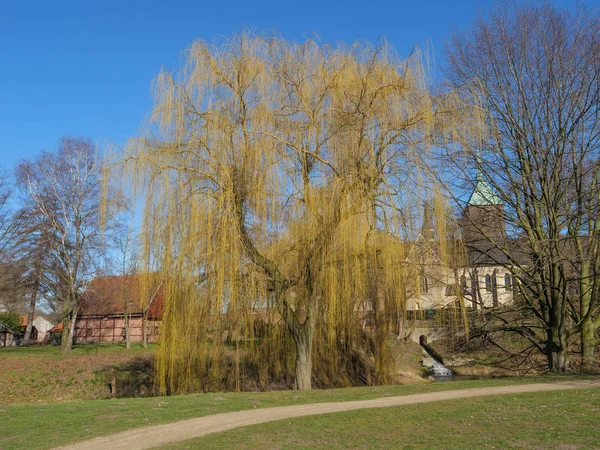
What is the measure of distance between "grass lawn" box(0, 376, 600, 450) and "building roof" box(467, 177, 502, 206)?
215 inches

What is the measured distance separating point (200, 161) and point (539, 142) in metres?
9.41

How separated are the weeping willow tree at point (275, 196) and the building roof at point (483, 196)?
3715 millimetres

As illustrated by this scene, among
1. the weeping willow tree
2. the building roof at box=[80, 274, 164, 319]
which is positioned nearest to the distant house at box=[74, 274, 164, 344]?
the building roof at box=[80, 274, 164, 319]

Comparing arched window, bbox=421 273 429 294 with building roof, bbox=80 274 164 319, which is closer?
arched window, bbox=421 273 429 294

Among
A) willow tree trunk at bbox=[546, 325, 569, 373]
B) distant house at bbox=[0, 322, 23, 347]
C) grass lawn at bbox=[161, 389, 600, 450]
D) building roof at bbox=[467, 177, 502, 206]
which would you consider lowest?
grass lawn at bbox=[161, 389, 600, 450]

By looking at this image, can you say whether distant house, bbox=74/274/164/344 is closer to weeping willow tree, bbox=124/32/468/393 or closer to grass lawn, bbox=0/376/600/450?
weeping willow tree, bbox=124/32/468/393

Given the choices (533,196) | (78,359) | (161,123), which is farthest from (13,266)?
(533,196)

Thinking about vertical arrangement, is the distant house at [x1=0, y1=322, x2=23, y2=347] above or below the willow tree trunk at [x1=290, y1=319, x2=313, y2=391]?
above

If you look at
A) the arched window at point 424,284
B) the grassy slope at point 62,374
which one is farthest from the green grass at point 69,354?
the arched window at point 424,284

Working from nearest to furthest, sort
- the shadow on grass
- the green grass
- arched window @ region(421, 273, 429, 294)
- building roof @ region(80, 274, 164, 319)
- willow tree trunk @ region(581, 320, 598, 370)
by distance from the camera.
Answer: arched window @ region(421, 273, 429, 294) < willow tree trunk @ region(581, 320, 598, 370) < the shadow on grass < the green grass < building roof @ region(80, 274, 164, 319)

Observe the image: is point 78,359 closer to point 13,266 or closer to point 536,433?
point 13,266

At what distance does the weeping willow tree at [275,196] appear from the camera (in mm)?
12125

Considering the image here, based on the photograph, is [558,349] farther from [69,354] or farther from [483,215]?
[69,354]

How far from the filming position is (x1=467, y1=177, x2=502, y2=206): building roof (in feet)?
51.9
